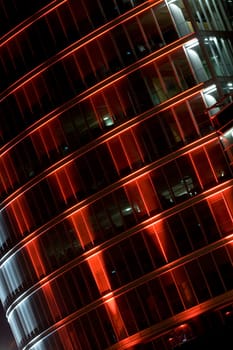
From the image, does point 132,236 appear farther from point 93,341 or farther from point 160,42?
point 160,42

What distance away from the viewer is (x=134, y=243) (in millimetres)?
74125

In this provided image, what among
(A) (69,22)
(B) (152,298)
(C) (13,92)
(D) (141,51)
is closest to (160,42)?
(D) (141,51)

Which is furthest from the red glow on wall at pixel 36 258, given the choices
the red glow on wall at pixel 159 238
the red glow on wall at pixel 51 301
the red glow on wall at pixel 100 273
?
the red glow on wall at pixel 159 238

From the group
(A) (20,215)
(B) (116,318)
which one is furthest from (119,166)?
(B) (116,318)

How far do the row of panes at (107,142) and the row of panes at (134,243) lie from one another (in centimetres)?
412

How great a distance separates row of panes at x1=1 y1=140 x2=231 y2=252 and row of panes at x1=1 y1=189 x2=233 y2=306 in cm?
89

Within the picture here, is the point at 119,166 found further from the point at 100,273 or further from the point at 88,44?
the point at 88,44

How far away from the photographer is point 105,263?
7562 cm

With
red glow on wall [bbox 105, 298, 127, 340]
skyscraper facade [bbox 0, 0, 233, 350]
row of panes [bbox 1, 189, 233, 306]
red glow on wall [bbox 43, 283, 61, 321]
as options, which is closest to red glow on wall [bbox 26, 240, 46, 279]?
row of panes [bbox 1, 189, 233, 306]

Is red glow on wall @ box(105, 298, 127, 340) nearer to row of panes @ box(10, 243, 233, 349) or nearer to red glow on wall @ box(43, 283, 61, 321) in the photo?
row of panes @ box(10, 243, 233, 349)

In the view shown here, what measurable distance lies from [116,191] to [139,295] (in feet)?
24.8

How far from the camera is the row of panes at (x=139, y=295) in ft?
234

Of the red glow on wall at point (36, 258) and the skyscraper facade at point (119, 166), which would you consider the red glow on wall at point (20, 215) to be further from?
the red glow on wall at point (36, 258)

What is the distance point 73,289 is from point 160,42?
63.3 ft
